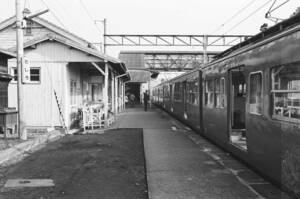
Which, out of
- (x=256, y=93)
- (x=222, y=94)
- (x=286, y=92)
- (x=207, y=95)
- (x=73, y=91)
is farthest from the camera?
(x=73, y=91)

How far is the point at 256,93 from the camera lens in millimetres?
6016

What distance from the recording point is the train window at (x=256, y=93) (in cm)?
582

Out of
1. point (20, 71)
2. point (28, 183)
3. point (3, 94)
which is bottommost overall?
point (28, 183)

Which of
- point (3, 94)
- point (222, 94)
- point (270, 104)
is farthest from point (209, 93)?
point (3, 94)

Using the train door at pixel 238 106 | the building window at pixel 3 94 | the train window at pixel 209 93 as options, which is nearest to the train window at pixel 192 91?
the train window at pixel 209 93

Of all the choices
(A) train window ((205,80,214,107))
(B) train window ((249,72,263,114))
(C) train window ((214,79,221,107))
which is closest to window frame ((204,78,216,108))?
(A) train window ((205,80,214,107))

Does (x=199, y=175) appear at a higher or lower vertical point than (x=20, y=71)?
lower

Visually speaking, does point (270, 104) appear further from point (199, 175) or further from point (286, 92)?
point (199, 175)

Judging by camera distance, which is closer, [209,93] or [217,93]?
[217,93]

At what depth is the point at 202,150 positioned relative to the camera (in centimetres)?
935

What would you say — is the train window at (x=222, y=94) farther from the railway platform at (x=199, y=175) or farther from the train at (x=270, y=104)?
the railway platform at (x=199, y=175)

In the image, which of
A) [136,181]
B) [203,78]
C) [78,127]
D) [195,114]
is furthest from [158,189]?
[78,127]

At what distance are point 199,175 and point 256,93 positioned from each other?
6.17 ft

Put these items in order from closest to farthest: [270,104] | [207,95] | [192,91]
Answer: [270,104] → [207,95] → [192,91]
